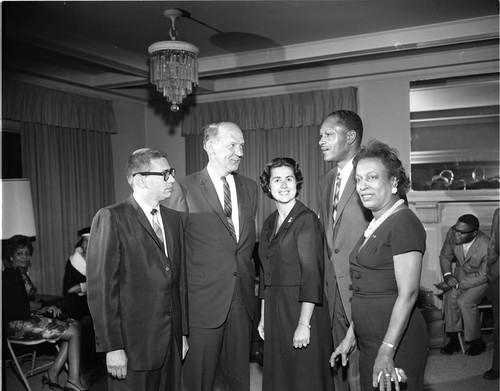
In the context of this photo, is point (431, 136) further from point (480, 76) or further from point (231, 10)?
point (231, 10)

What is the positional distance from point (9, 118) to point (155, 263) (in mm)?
3118

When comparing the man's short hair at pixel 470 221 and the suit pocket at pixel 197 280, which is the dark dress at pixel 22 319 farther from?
the man's short hair at pixel 470 221

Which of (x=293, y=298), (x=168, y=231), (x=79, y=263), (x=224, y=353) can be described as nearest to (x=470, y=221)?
(x=293, y=298)

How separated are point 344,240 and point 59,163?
142 inches

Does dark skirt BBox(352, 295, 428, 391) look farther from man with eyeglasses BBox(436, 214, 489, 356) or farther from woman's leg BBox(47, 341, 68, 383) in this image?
man with eyeglasses BBox(436, 214, 489, 356)

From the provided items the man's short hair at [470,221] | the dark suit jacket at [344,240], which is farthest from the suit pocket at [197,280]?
the man's short hair at [470,221]

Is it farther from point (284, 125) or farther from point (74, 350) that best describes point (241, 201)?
point (284, 125)

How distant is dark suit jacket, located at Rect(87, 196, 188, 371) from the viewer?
7.06ft

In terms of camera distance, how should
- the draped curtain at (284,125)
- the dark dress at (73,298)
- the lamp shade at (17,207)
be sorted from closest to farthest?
1. the lamp shade at (17,207)
2. the dark dress at (73,298)
3. the draped curtain at (284,125)

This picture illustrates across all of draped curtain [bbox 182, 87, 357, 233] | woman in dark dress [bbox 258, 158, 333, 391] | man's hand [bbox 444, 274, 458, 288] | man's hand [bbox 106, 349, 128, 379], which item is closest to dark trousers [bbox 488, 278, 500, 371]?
man's hand [bbox 444, 274, 458, 288]

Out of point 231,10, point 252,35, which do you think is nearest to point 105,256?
point 231,10

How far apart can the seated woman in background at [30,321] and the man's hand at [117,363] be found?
129 cm

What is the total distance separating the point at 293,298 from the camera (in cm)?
251

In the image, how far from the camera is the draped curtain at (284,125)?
5676 mm
